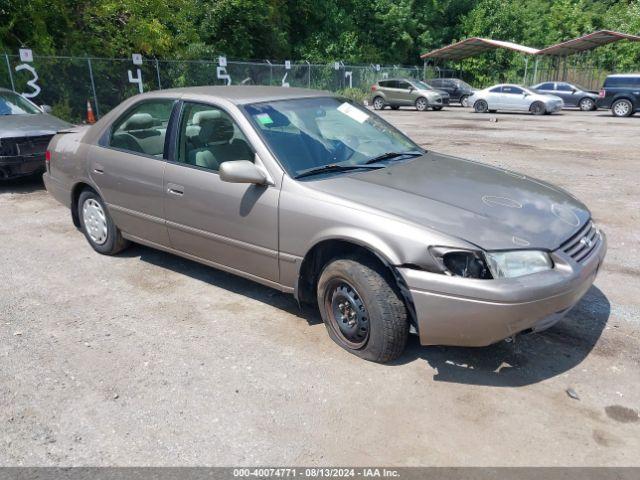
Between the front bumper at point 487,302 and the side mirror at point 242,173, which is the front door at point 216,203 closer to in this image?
→ the side mirror at point 242,173

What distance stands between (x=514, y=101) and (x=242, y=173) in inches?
943

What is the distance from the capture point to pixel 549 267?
3.17 m

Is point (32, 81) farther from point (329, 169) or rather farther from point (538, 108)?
point (538, 108)

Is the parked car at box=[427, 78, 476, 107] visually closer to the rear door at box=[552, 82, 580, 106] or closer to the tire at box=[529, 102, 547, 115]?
the rear door at box=[552, 82, 580, 106]

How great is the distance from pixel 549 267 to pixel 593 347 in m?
0.95

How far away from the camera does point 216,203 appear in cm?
409

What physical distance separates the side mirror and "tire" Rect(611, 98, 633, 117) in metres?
23.2

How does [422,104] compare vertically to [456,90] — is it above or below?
below

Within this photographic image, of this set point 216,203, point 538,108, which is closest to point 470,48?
point 538,108

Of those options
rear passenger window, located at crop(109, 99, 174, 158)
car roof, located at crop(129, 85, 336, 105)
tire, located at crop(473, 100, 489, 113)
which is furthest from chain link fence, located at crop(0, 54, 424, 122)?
car roof, located at crop(129, 85, 336, 105)

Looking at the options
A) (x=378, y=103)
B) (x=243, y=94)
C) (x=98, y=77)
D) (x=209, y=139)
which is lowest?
(x=378, y=103)

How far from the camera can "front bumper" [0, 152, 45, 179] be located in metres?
7.84

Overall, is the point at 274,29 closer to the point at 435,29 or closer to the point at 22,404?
the point at 435,29

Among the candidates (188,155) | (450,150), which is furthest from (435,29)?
(188,155)
